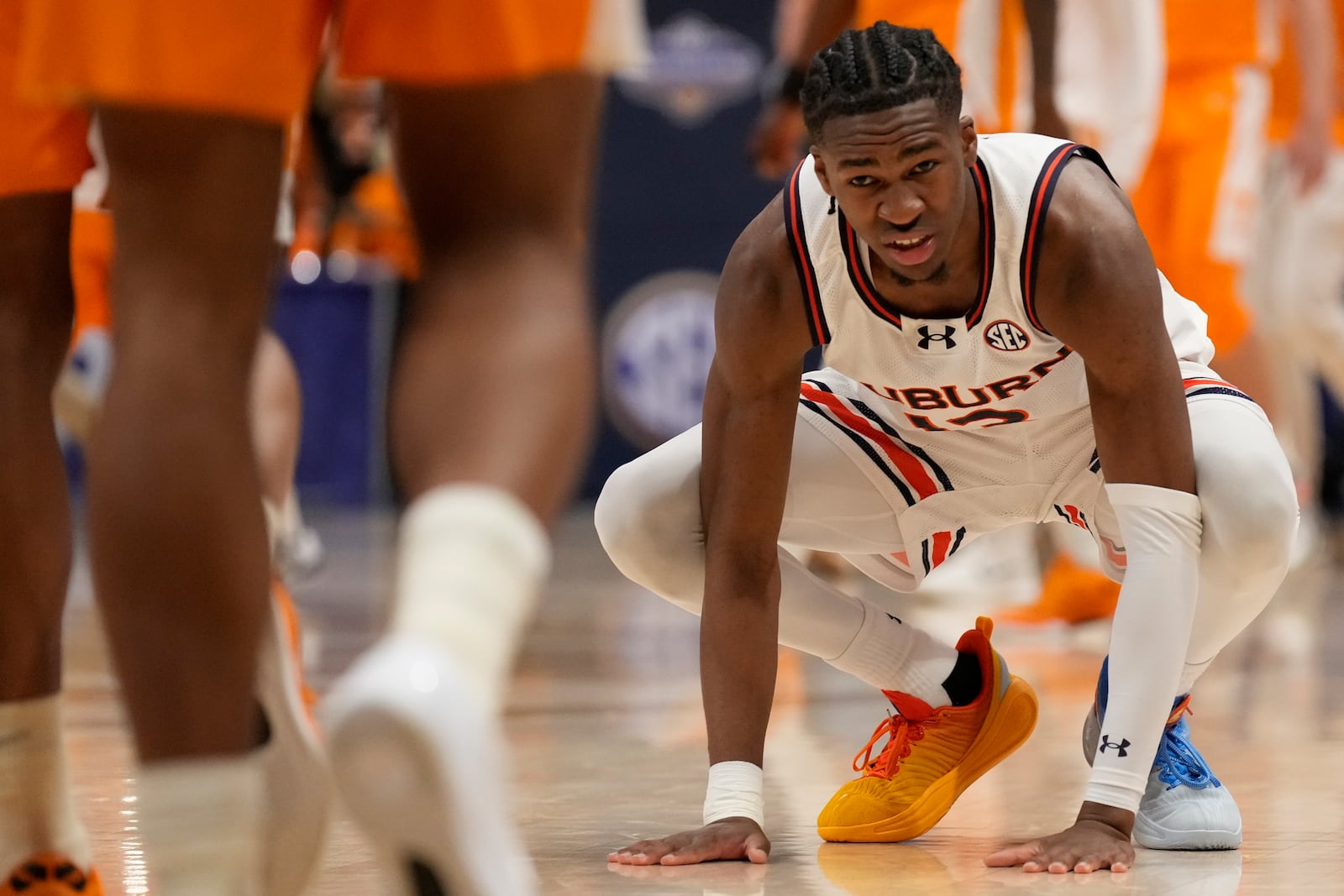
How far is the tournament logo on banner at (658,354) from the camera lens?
→ 26.6 ft

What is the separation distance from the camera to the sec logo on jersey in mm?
2125

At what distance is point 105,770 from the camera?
99.5 inches

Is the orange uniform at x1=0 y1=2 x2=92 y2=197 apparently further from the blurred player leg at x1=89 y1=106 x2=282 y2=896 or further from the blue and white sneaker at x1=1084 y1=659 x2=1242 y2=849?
the blue and white sneaker at x1=1084 y1=659 x2=1242 y2=849

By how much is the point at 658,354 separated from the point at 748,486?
19.7ft

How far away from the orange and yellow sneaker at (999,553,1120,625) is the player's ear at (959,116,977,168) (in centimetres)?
229

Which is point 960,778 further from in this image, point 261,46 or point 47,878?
point 261,46

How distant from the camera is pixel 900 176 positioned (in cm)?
202

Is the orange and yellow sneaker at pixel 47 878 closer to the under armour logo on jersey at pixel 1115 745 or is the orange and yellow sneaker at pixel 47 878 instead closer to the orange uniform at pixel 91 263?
the under armour logo on jersey at pixel 1115 745

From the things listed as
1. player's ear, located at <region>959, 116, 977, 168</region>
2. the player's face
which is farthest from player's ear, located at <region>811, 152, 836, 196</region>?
player's ear, located at <region>959, 116, 977, 168</region>

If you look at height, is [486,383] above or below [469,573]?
above

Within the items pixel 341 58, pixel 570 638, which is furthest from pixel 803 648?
pixel 570 638

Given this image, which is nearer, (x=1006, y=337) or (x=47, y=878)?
(x=47, y=878)

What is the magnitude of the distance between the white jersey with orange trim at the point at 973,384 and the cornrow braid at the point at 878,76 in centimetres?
11

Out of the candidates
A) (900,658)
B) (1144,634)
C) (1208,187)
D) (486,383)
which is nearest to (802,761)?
(900,658)
